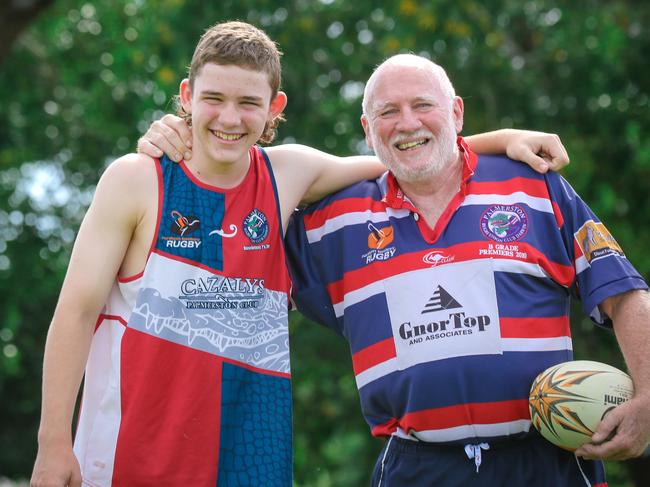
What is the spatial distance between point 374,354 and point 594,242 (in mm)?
1172

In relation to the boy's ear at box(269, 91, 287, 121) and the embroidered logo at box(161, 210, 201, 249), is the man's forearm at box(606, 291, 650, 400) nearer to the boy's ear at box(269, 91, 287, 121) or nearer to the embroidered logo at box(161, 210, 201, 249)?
the boy's ear at box(269, 91, 287, 121)

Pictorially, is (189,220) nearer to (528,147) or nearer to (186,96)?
(186,96)

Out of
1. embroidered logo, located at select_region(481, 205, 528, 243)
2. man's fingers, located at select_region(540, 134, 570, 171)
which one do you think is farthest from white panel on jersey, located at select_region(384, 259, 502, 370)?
man's fingers, located at select_region(540, 134, 570, 171)

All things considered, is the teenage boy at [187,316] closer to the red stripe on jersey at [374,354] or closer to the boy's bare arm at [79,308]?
the boy's bare arm at [79,308]

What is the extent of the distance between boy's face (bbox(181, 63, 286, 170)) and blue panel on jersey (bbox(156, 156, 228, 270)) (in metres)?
0.17

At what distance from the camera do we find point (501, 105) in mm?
11555

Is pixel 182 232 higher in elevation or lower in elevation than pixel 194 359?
higher

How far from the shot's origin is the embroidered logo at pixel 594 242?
14.7ft

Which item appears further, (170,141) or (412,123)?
(412,123)

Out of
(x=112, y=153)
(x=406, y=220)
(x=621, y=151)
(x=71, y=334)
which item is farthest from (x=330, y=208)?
(x=112, y=153)

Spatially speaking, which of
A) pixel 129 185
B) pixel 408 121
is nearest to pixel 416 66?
pixel 408 121

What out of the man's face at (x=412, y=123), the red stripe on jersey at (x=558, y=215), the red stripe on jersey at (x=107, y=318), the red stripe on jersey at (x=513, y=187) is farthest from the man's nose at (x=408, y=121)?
the red stripe on jersey at (x=107, y=318)

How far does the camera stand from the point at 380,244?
4.73 m

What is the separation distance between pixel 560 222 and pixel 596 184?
6.22 metres
